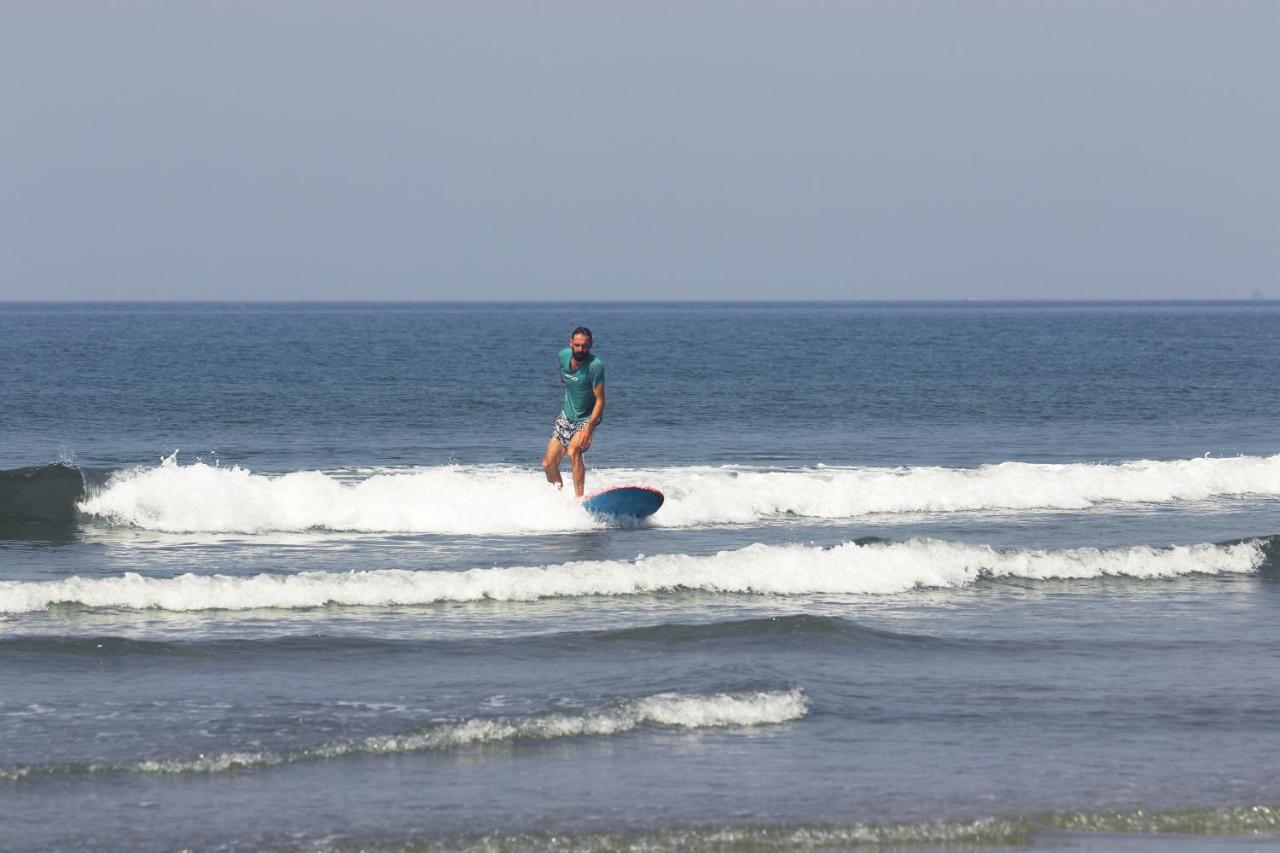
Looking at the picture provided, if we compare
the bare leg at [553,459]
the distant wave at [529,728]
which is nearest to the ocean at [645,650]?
the distant wave at [529,728]

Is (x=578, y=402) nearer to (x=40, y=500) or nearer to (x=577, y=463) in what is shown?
(x=577, y=463)

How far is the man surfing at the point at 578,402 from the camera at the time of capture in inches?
648

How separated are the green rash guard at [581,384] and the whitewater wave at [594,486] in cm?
152

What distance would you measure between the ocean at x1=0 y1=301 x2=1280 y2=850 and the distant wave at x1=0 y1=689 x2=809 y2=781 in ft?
0.08

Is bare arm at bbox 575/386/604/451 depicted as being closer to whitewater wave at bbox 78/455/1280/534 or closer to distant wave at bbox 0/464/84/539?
whitewater wave at bbox 78/455/1280/534

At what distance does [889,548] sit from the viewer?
50.0ft

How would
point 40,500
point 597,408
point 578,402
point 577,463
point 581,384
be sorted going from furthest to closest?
point 40,500
point 577,463
point 578,402
point 581,384
point 597,408

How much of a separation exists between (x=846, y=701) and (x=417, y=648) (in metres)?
3.39

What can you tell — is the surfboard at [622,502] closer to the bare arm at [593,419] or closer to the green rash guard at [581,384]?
the bare arm at [593,419]

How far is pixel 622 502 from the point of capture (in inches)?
695

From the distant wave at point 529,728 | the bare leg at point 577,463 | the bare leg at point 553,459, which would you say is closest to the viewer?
the distant wave at point 529,728

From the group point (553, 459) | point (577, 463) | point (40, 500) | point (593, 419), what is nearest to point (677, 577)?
point (593, 419)

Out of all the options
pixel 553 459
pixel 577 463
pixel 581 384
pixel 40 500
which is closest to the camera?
pixel 581 384

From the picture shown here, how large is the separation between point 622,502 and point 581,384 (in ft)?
5.68
